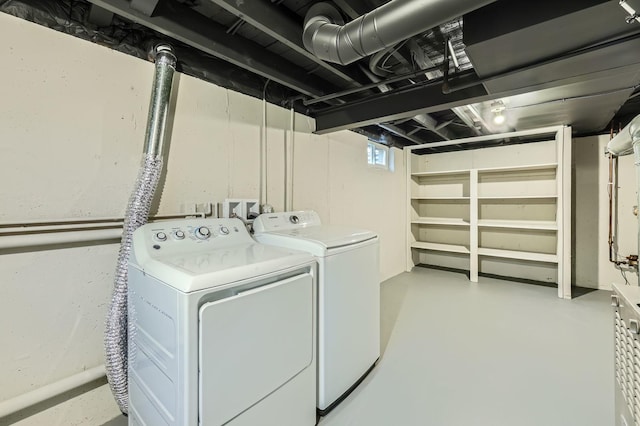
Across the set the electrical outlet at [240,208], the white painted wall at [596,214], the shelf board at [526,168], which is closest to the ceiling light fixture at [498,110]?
the shelf board at [526,168]

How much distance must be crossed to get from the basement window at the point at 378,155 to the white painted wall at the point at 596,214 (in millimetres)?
2598

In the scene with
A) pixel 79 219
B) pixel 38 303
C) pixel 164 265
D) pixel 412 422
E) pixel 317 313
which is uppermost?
pixel 79 219

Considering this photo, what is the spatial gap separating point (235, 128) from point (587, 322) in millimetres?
3851

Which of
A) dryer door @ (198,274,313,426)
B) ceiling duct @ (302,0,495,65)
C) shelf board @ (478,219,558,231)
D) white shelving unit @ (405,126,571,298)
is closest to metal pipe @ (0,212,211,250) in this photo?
dryer door @ (198,274,313,426)

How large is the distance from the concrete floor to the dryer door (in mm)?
608

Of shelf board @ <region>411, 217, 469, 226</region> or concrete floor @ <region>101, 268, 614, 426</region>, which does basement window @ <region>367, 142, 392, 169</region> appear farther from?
concrete floor @ <region>101, 268, 614, 426</region>

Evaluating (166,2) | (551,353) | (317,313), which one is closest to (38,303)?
(317,313)

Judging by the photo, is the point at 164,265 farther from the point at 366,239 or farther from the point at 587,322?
the point at 587,322

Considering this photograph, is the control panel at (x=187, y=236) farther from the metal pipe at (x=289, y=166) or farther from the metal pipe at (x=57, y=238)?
the metal pipe at (x=289, y=166)

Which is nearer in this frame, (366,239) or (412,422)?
(412,422)

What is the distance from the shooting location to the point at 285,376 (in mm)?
1246

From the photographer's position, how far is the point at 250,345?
3.58 feet

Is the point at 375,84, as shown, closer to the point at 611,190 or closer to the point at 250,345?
the point at 250,345

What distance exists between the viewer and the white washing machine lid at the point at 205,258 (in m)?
1.01
